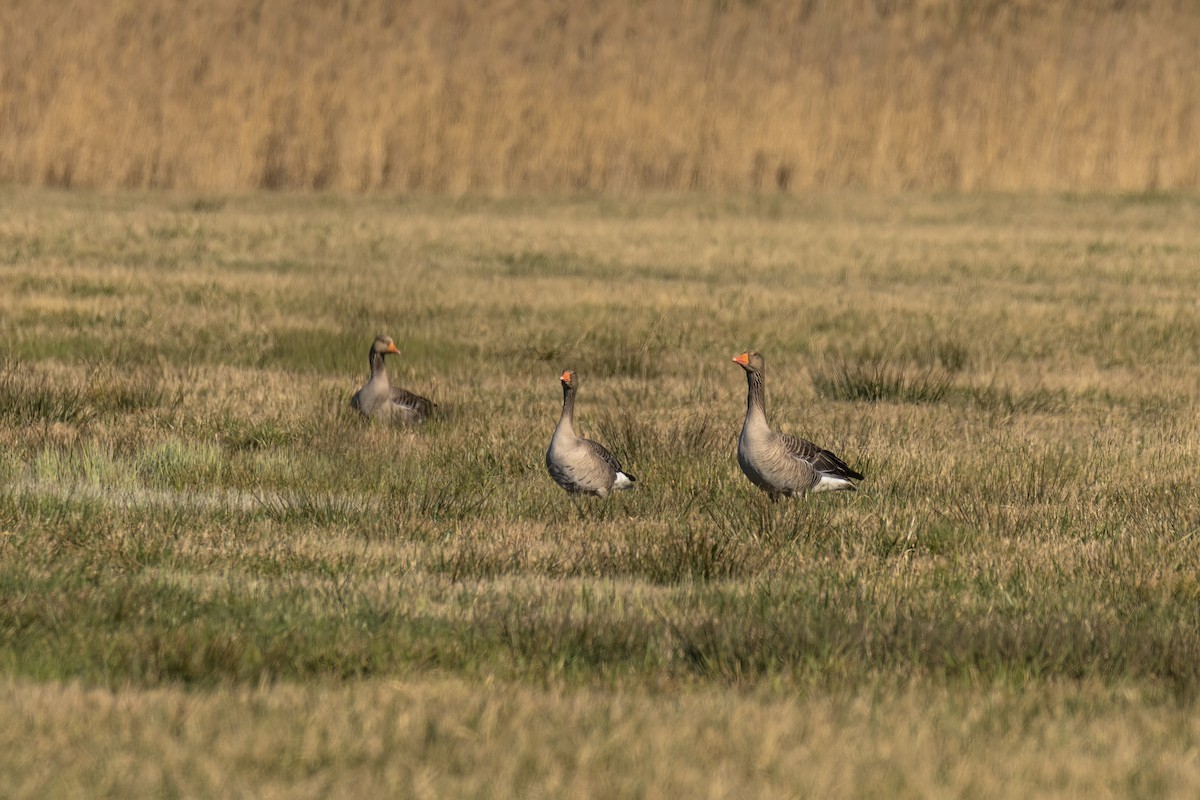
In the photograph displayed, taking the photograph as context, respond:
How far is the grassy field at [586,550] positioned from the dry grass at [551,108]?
1256 centimetres

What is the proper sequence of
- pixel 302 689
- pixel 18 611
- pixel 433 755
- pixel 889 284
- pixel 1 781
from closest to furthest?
pixel 1 781
pixel 433 755
pixel 302 689
pixel 18 611
pixel 889 284

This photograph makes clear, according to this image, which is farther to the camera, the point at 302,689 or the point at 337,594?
the point at 337,594

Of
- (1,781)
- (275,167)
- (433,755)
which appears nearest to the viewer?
(1,781)

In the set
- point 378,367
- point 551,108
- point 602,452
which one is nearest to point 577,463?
point 602,452

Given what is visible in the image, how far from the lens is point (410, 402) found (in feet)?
37.1

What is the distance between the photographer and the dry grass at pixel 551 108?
30719mm

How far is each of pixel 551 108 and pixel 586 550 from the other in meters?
24.9

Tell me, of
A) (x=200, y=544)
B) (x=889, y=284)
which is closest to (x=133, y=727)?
(x=200, y=544)

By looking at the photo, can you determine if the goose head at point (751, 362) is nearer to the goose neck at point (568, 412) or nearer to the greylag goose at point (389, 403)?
the goose neck at point (568, 412)

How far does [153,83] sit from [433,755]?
93.1ft

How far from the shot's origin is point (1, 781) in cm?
440

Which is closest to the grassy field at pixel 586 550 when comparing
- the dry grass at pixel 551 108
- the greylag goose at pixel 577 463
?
the greylag goose at pixel 577 463

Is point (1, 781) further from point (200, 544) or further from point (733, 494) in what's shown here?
point (733, 494)

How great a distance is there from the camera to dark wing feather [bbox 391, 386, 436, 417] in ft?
37.0
